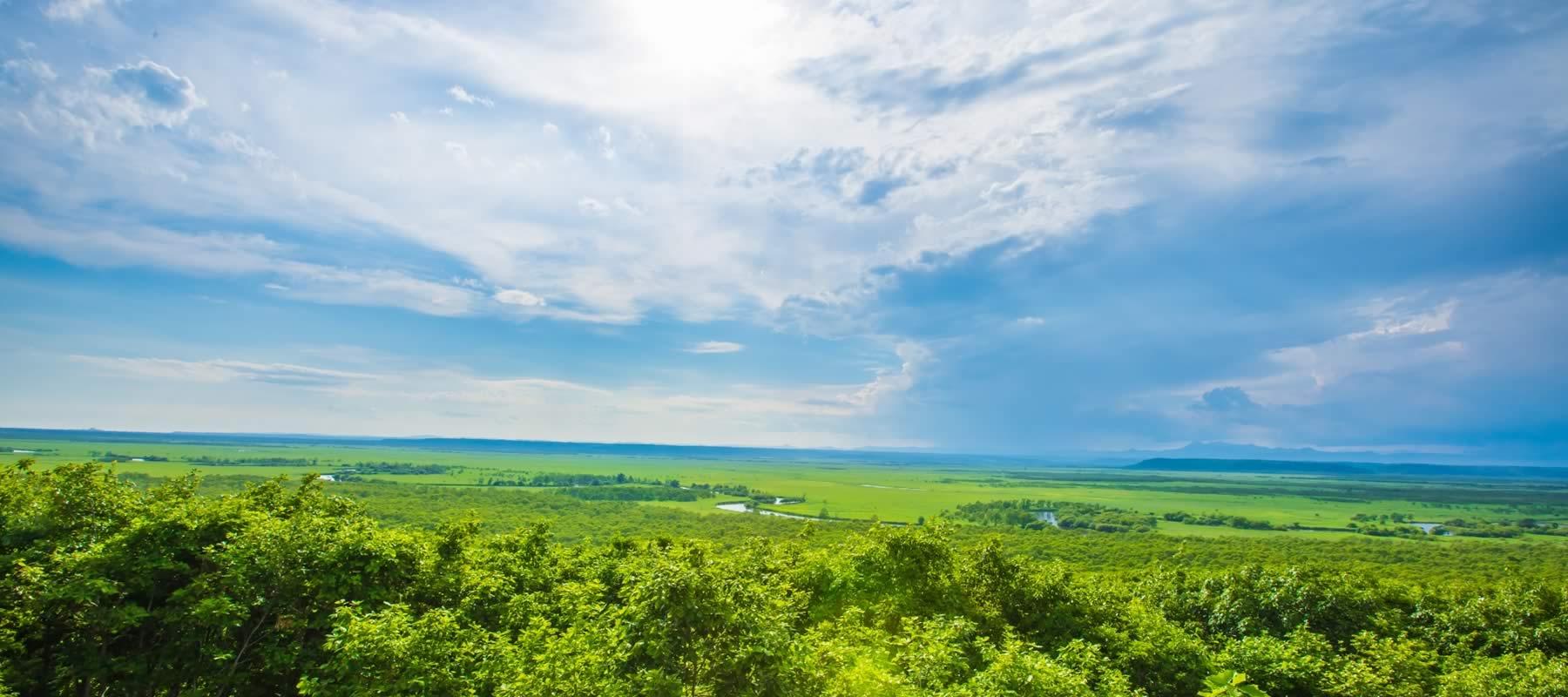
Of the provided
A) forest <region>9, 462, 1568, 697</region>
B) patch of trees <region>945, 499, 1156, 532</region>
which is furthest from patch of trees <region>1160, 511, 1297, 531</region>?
forest <region>9, 462, 1568, 697</region>

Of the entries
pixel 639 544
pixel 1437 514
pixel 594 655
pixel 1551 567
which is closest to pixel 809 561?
pixel 639 544

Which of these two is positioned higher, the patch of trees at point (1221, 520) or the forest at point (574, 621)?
the forest at point (574, 621)

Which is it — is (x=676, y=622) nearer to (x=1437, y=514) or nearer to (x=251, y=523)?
(x=251, y=523)

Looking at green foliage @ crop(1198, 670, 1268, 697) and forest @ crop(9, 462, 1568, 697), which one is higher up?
green foliage @ crop(1198, 670, 1268, 697)

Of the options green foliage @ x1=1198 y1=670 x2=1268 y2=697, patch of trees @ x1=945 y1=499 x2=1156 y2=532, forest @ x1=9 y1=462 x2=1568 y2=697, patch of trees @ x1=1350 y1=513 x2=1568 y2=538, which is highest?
green foliage @ x1=1198 y1=670 x2=1268 y2=697

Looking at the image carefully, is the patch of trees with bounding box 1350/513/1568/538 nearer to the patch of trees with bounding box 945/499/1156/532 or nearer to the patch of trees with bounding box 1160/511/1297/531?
the patch of trees with bounding box 1160/511/1297/531

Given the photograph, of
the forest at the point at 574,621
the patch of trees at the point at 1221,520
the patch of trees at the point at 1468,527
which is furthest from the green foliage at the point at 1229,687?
the patch of trees at the point at 1468,527

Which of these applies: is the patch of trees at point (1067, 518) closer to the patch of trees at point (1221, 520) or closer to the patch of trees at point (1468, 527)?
the patch of trees at point (1221, 520)

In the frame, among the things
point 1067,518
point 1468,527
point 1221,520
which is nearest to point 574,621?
point 1067,518
